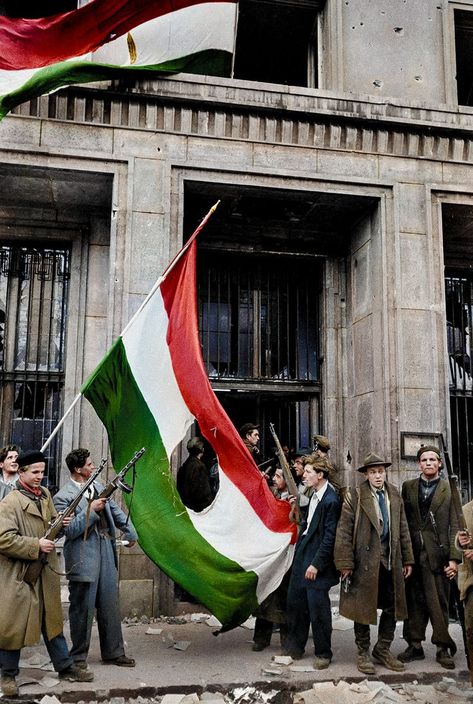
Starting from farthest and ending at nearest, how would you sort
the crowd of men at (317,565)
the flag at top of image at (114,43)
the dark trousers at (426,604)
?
the flag at top of image at (114,43) → the dark trousers at (426,604) → the crowd of men at (317,565)

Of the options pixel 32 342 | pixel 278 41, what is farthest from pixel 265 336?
pixel 278 41

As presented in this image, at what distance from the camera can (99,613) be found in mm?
6070

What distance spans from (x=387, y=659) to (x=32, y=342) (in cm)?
615

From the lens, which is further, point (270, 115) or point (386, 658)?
point (270, 115)

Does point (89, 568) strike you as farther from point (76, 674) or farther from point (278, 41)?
point (278, 41)

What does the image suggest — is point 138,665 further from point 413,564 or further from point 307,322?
point 307,322

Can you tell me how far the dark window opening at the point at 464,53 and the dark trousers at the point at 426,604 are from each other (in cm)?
801

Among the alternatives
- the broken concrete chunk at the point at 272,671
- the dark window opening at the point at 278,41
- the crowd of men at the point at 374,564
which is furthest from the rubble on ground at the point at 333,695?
the dark window opening at the point at 278,41

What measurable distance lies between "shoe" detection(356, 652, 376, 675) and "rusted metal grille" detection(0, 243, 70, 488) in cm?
482

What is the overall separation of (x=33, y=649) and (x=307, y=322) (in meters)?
6.02

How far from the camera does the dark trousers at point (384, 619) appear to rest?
6176 mm

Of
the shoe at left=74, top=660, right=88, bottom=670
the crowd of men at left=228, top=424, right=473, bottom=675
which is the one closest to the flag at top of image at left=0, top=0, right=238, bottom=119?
the crowd of men at left=228, top=424, right=473, bottom=675

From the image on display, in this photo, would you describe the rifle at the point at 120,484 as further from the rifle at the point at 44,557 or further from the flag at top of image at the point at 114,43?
the flag at top of image at the point at 114,43

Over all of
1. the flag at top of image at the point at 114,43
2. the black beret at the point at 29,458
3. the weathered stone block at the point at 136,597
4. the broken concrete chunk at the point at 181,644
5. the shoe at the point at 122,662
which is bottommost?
the broken concrete chunk at the point at 181,644
